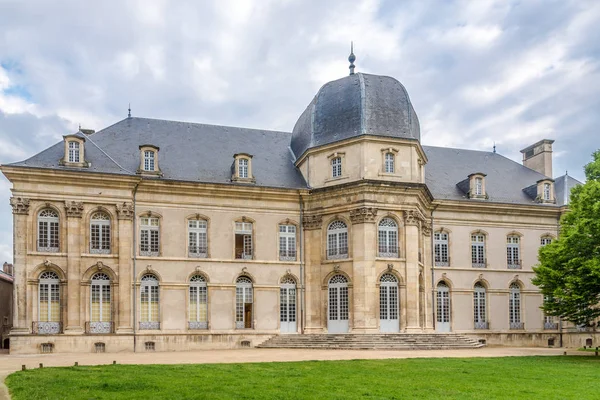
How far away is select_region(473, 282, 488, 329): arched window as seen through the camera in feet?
119

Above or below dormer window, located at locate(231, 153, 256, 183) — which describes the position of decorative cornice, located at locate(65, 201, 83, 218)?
below

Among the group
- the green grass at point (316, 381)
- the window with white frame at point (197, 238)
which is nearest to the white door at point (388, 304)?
the window with white frame at point (197, 238)

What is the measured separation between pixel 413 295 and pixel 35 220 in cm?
1755

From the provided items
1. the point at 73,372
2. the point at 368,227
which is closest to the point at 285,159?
the point at 368,227

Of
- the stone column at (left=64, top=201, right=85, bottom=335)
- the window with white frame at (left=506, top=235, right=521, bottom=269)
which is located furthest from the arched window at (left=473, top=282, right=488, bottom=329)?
the stone column at (left=64, top=201, right=85, bottom=335)

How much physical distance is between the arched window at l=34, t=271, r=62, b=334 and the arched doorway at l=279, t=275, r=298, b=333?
10.3 meters

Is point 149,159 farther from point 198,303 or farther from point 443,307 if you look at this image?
point 443,307

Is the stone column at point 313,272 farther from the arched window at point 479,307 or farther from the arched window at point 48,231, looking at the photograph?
the arched window at point 48,231

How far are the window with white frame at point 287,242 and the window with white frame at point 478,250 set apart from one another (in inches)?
406

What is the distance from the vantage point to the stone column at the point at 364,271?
1217 inches

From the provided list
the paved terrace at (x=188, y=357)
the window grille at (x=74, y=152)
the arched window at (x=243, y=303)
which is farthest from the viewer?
the arched window at (x=243, y=303)

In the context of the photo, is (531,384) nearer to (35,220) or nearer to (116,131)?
(35,220)

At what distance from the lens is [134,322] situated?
99.5ft

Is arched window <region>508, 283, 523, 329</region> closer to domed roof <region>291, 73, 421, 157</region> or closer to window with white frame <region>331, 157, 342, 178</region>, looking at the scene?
domed roof <region>291, 73, 421, 157</region>
